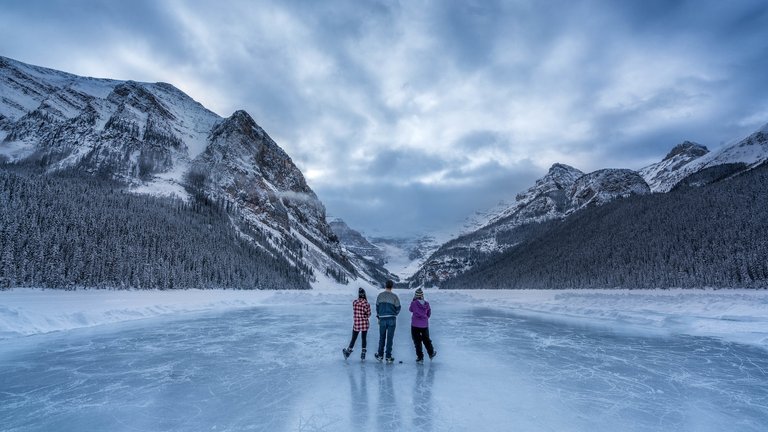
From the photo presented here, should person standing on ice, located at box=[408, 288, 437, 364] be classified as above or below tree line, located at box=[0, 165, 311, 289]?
below

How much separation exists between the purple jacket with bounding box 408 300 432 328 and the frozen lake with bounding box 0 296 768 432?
1.30m

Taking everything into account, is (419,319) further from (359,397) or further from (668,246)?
(668,246)

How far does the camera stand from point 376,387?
9055 millimetres

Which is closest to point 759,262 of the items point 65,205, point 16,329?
point 16,329

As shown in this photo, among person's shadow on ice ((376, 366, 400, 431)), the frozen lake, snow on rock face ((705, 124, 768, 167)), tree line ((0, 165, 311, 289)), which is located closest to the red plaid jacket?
the frozen lake

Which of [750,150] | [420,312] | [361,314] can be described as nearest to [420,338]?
[420,312]

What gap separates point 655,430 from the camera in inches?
248

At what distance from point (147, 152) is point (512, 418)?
218 m

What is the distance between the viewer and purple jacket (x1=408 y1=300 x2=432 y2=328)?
11.2 m

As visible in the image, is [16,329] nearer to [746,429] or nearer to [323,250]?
[746,429]

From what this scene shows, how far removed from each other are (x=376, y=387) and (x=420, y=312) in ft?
9.36

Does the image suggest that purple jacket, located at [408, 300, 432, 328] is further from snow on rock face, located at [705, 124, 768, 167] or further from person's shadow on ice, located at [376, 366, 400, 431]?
snow on rock face, located at [705, 124, 768, 167]

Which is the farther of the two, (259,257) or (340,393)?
(259,257)

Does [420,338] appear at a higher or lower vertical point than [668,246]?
lower
